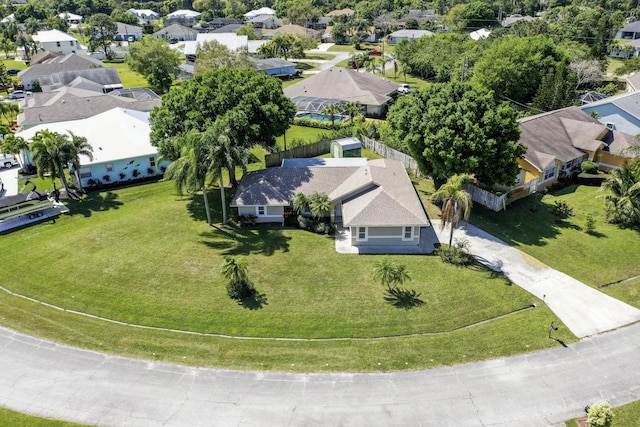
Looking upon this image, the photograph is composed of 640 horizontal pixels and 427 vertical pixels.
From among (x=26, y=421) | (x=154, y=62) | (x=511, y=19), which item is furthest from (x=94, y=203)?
(x=511, y=19)

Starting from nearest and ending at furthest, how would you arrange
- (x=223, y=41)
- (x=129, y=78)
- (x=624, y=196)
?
(x=624, y=196) → (x=129, y=78) → (x=223, y=41)

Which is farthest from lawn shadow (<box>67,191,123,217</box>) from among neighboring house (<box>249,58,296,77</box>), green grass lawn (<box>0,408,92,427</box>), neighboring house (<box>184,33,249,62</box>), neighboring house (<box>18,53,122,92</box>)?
neighboring house (<box>184,33,249,62</box>)

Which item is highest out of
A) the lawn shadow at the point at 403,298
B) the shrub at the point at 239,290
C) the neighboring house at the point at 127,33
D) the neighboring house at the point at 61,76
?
the neighboring house at the point at 127,33

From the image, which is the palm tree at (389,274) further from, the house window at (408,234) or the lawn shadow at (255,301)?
the lawn shadow at (255,301)

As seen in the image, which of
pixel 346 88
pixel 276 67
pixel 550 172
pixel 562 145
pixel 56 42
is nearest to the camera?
pixel 550 172

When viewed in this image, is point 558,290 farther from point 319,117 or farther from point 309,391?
point 319,117

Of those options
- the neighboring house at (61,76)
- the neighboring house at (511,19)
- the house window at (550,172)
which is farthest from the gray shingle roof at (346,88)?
the neighboring house at (511,19)
